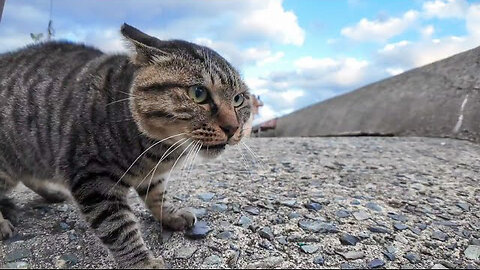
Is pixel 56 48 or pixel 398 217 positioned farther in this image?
pixel 56 48

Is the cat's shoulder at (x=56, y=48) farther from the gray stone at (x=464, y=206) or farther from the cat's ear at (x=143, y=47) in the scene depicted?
the gray stone at (x=464, y=206)

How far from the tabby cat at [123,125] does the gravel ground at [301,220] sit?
17 cm

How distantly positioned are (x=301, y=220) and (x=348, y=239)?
0.29 metres

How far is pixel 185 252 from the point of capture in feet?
6.66

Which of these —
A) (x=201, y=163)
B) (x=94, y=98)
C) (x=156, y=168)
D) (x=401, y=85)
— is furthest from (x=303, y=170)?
(x=401, y=85)

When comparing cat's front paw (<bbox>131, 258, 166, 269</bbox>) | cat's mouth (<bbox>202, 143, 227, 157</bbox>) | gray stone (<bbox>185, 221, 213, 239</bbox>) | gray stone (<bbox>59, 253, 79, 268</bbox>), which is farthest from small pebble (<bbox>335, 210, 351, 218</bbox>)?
gray stone (<bbox>59, 253, 79, 268</bbox>)

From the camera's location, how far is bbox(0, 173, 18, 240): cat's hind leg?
86.4 inches

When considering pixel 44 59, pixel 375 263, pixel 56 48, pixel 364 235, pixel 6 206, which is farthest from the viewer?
pixel 56 48

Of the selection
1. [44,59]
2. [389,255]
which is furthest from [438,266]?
[44,59]

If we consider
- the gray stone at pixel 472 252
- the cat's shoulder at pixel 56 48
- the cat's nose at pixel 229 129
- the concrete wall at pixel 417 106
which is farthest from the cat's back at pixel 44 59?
the concrete wall at pixel 417 106

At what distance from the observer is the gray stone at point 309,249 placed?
6.68ft

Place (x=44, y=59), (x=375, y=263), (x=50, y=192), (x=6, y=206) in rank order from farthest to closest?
1. (x=50, y=192)
2. (x=44, y=59)
3. (x=6, y=206)
4. (x=375, y=263)

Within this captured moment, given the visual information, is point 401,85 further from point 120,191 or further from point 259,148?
point 120,191

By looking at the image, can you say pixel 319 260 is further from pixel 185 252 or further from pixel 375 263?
pixel 185 252
